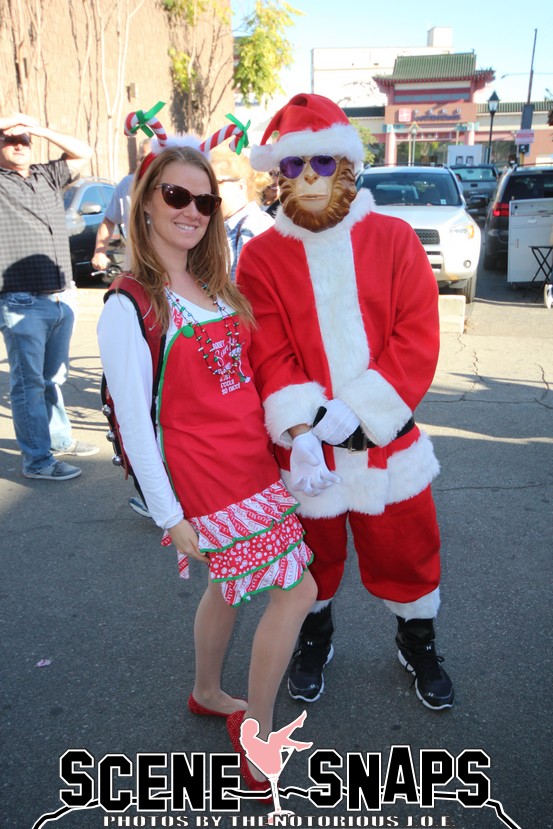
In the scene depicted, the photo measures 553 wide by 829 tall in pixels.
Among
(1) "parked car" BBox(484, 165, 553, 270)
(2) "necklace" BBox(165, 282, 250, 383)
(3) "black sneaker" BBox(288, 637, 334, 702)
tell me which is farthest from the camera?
(1) "parked car" BBox(484, 165, 553, 270)

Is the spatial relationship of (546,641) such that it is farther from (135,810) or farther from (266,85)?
(266,85)

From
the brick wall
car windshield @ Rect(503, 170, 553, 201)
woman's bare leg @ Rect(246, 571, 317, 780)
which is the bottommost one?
woman's bare leg @ Rect(246, 571, 317, 780)

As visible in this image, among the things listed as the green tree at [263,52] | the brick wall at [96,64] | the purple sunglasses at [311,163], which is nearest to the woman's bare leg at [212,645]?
the purple sunglasses at [311,163]

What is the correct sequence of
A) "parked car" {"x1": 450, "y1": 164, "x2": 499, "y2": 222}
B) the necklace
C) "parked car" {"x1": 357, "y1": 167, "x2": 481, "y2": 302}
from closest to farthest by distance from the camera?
the necklace, "parked car" {"x1": 357, "y1": 167, "x2": 481, "y2": 302}, "parked car" {"x1": 450, "y1": 164, "x2": 499, "y2": 222}

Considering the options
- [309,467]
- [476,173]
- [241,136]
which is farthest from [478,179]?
[309,467]

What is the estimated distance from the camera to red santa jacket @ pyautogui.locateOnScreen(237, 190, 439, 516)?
2059 millimetres

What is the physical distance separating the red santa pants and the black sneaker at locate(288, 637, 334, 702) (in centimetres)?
29

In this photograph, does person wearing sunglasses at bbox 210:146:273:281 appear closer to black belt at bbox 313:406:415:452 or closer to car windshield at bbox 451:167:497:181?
black belt at bbox 313:406:415:452

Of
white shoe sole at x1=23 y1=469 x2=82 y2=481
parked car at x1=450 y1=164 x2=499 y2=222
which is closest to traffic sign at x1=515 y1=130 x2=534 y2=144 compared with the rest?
parked car at x1=450 y1=164 x2=499 y2=222

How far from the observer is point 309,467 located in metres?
1.97

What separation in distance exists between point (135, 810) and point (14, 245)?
3.16 meters

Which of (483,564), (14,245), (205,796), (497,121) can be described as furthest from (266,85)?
(497,121)

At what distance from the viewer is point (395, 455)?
219 cm

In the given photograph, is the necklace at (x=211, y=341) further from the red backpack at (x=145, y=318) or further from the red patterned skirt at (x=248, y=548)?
the red patterned skirt at (x=248, y=548)
